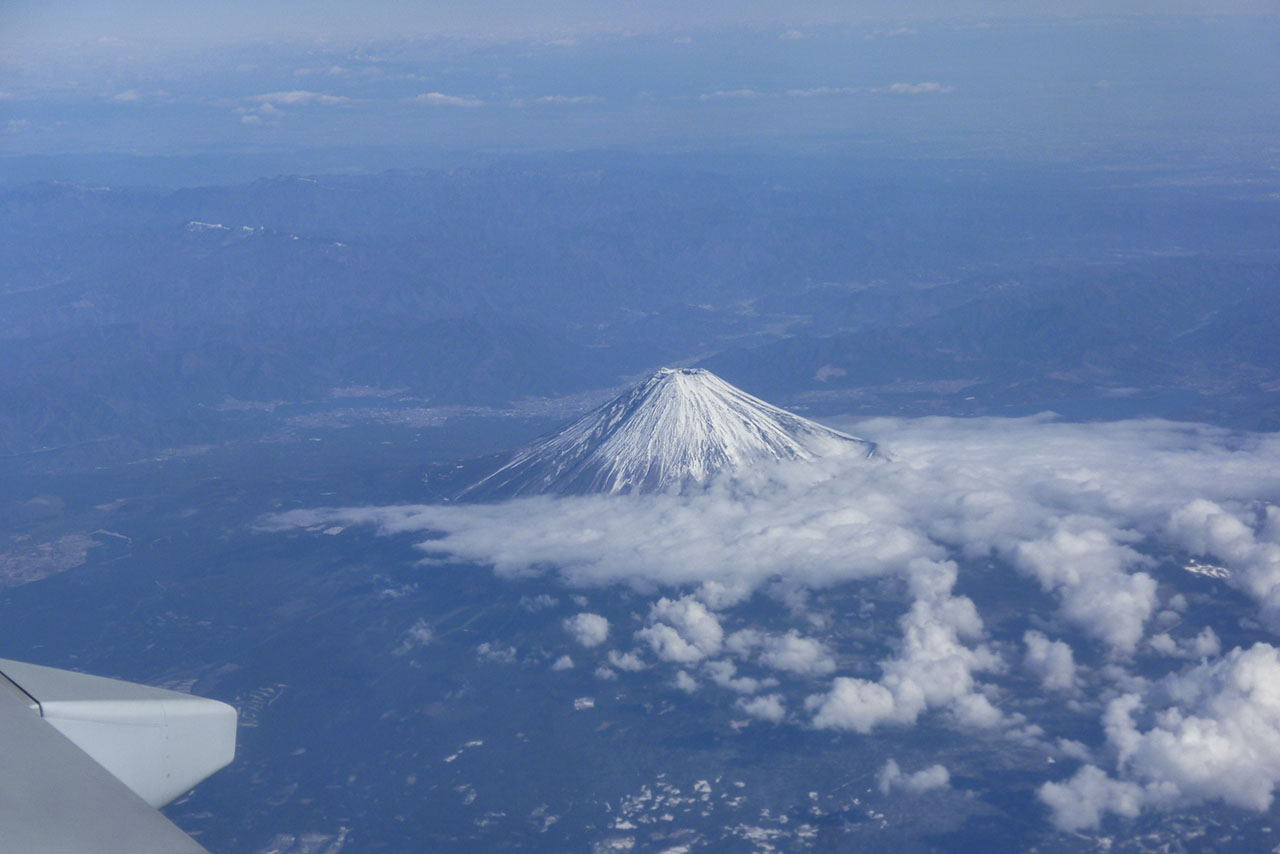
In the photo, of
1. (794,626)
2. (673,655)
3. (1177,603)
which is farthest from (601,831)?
(1177,603)

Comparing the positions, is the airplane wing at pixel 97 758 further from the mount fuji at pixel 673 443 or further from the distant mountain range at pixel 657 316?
the distant mountain range at pixel 657 316

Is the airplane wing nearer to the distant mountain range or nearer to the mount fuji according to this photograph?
the mount fuji

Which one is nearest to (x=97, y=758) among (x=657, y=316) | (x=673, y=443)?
(x=673, y=443)

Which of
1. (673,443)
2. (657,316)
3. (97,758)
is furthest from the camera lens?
(657,316)

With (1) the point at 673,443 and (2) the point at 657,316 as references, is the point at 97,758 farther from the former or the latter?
(2) the point at 657,316

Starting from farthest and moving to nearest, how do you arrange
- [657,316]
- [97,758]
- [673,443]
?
[657,316]
[673,443]
[97,758]

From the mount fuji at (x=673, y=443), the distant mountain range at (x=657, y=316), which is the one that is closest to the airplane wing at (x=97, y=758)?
the mount fuji at (x=673, y=443)

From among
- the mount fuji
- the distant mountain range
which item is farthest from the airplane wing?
the distant mountain range
